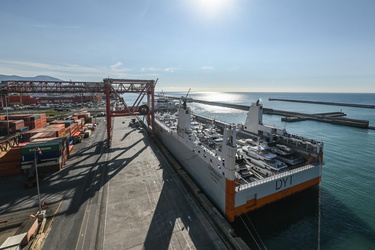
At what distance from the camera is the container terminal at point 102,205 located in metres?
12.9

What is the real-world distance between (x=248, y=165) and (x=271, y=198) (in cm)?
523

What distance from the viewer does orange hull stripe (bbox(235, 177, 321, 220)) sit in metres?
16.0

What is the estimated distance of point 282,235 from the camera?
15.2 metres

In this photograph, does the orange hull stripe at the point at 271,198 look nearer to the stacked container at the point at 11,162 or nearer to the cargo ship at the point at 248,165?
the cargo ship at the point at 248,165

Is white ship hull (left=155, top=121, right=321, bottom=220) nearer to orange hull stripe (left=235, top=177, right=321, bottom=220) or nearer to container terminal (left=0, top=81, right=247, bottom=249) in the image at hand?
orange hull stripe (left=235, top=177, right=321, bottom=220)

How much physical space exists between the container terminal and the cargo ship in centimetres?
184

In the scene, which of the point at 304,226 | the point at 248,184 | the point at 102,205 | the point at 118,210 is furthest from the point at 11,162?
the point at 304,226

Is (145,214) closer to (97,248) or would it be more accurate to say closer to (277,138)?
(97,248)

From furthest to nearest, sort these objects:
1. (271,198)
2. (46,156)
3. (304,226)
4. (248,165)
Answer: (46,156) → (248,165) → (271,198) → (304,226)

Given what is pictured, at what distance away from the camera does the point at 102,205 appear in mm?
A: 17062

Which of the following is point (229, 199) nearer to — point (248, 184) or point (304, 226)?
point (248, 184)

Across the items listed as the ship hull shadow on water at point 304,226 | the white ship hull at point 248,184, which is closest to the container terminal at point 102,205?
the white ship hull at point 248,184

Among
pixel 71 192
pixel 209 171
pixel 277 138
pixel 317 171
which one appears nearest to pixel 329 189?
pixel 317 171

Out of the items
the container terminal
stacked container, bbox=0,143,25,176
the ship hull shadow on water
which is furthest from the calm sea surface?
stacked container, bbox=0,143,25,176
